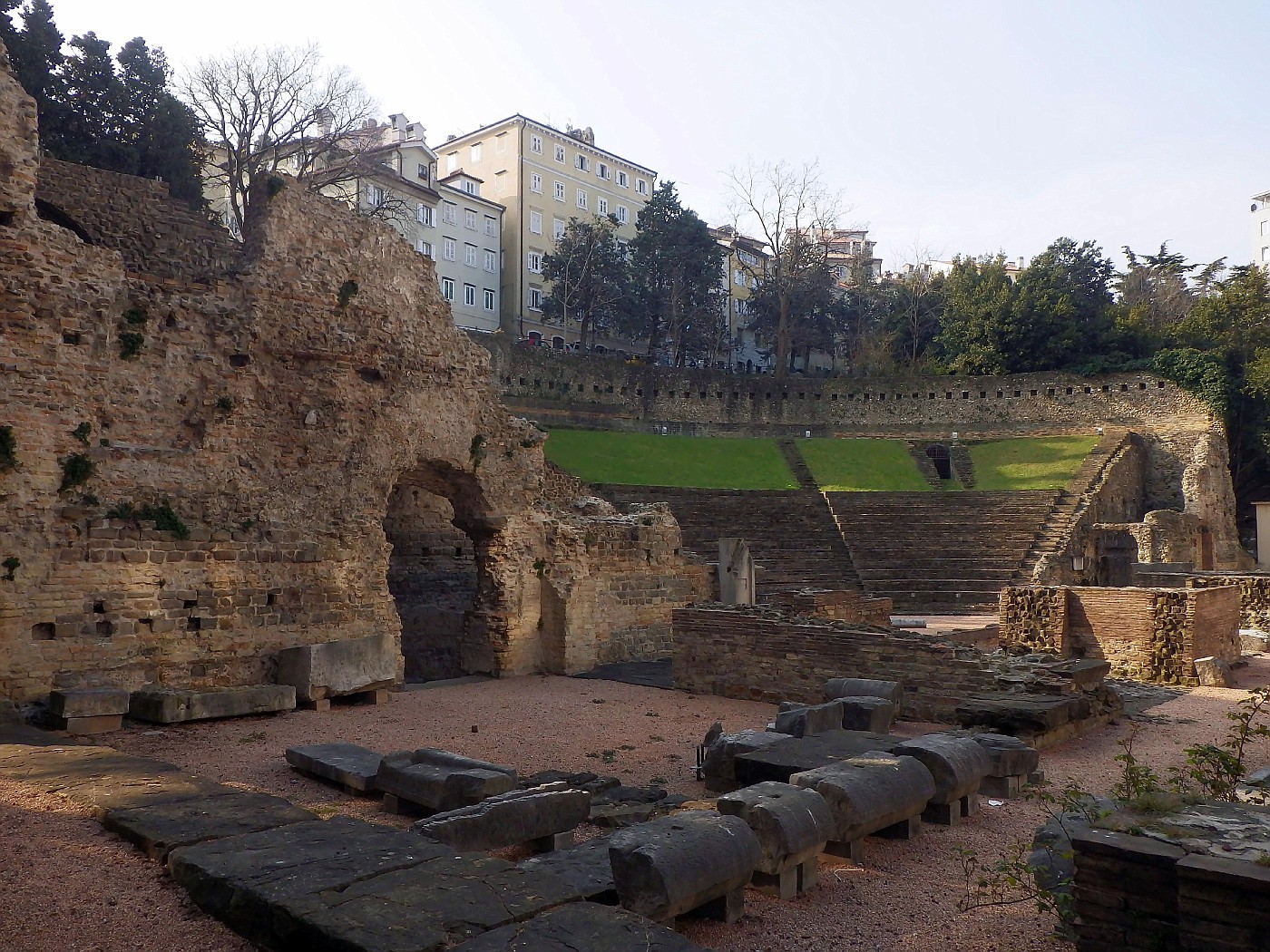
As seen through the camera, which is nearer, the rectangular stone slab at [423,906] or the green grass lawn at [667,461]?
the rectangular stone slab at [423,906]

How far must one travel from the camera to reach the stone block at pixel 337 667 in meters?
11.3

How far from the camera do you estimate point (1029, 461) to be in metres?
34.6

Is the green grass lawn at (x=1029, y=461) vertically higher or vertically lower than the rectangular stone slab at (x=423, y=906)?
higher

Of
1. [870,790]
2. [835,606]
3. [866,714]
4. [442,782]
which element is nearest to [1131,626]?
[835,606]

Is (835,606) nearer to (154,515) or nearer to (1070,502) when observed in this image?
(154,515)

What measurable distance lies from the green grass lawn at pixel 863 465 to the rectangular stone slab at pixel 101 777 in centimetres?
2638

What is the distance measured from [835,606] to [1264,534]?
1620 centimetres

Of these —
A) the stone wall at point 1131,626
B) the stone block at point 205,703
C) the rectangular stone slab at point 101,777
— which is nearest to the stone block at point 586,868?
the rectangular stone slab at point 101,777

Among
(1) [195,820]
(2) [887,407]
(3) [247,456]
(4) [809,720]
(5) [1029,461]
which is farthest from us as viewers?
(2) [887,407]

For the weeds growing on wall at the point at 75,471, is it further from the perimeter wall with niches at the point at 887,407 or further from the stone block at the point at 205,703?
the perimeter wall with niches at the point at 887,407

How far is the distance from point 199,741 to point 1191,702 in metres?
11.9

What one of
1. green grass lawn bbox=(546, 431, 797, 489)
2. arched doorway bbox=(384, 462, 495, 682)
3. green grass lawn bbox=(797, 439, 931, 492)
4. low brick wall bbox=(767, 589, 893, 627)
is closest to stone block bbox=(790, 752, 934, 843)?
low brick wall bbox=(767, 589, 893, 627)

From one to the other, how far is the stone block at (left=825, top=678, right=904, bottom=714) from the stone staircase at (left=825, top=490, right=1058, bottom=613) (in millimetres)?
13601

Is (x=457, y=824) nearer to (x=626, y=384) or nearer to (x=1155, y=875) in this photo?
(x=1155, y=875)
